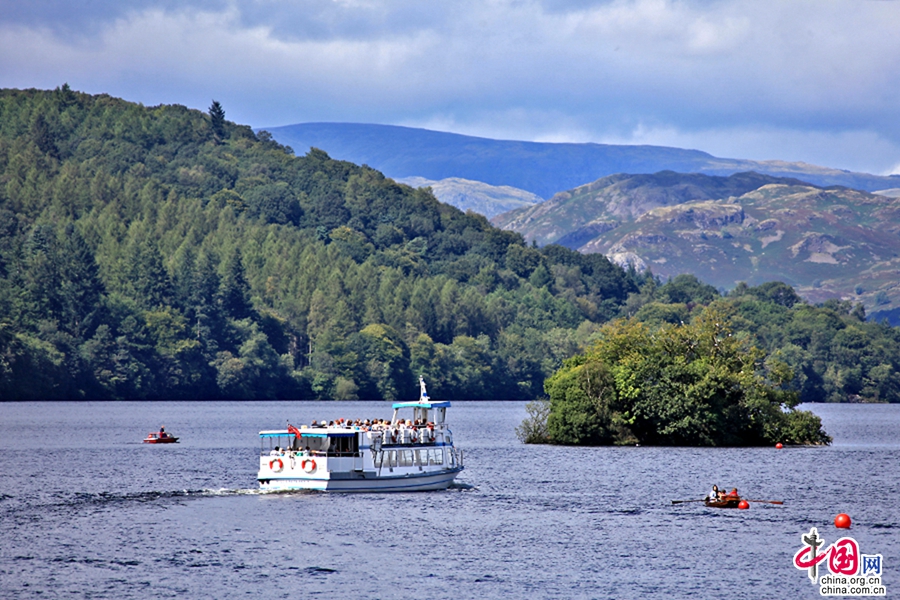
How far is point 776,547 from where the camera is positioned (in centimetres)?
6378

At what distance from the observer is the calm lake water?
176ft

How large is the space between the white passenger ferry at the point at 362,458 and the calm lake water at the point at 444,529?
1.35 m

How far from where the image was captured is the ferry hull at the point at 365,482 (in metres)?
78.3

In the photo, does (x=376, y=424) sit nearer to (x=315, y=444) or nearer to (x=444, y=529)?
(x=315, y=444)

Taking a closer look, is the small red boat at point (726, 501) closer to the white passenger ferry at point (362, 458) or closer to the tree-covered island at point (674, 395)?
the white passenger ferry at point (362, 458)

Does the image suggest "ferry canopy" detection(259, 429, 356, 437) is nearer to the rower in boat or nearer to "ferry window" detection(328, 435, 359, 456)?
"ferry window" detection(328, 435, 359, 456)

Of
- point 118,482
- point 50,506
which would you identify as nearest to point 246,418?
point 118,482

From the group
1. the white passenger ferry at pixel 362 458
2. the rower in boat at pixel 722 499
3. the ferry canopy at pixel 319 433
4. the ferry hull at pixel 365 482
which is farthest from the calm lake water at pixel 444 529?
the ferry canopy at pixel 319 433

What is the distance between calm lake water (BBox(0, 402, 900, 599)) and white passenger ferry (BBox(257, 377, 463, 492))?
4.45 feet

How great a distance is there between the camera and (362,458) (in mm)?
79750

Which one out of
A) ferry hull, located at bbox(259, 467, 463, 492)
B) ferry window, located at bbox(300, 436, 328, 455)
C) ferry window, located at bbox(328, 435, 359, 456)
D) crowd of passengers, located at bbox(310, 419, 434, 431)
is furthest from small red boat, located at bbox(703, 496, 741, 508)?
ferry window, located at bbox(300, 436, 328, 455)

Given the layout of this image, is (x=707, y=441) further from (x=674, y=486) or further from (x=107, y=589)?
(x=107, y=589)

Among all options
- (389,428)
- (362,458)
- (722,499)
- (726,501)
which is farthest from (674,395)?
(362,458)

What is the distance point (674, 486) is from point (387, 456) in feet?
73.9
